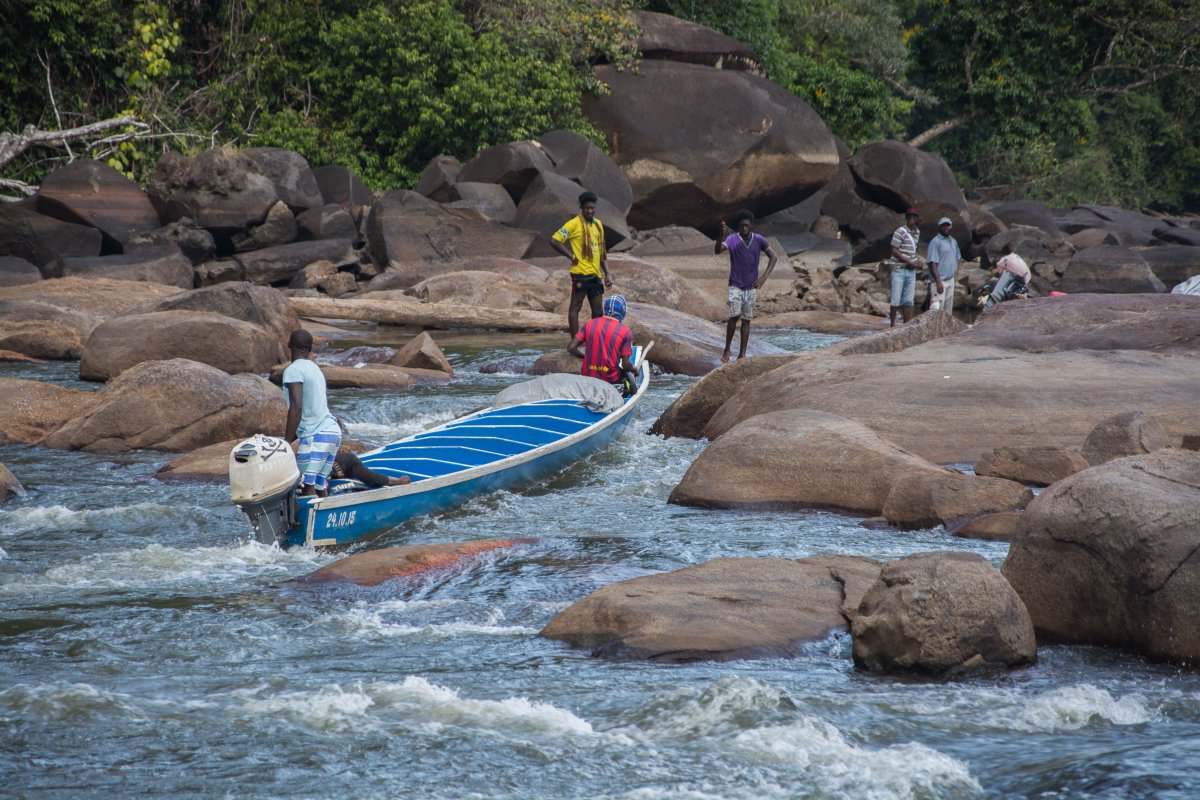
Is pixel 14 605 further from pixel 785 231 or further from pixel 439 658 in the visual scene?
pixel 785 231

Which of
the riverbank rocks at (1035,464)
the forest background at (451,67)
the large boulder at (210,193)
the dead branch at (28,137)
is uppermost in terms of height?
the forest background at (451,67)

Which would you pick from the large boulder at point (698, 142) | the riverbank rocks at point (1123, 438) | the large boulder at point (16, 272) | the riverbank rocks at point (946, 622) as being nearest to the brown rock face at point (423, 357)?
the large boulder at point (16, 272)

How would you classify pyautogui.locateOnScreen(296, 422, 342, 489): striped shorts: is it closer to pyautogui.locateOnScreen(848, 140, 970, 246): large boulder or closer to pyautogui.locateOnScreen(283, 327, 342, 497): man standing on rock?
pyautogui.locateOnScreen(283, 327, 342, 497): man standing on rock

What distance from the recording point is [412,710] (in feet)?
15.6

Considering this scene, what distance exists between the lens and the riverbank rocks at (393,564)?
654cm

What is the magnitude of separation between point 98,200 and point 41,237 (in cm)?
142

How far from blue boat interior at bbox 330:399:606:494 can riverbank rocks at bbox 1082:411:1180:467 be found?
3655mm

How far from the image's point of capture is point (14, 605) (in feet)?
20.5

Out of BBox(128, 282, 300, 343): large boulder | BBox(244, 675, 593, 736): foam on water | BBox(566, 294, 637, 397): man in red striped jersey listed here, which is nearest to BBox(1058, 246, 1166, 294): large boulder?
BBox(128, 282, 300, 343): large boulder

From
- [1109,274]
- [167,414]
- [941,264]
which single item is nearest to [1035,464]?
[167,414]

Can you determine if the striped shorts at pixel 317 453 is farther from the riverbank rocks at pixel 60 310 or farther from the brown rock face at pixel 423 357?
the riverbank rocks at pixel 60 310

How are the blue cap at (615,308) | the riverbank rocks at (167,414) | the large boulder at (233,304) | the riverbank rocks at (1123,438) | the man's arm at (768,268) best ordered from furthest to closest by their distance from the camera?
the large boulder at (233,304) → the man's arm at (768,268) → the blue cap at (615,308) → the riverbank rocks at (167,414) → the riverbank rocks at (1123,438)

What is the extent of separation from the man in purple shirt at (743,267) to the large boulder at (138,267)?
985 cm

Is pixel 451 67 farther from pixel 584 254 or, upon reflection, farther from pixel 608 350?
pixel 608 350
